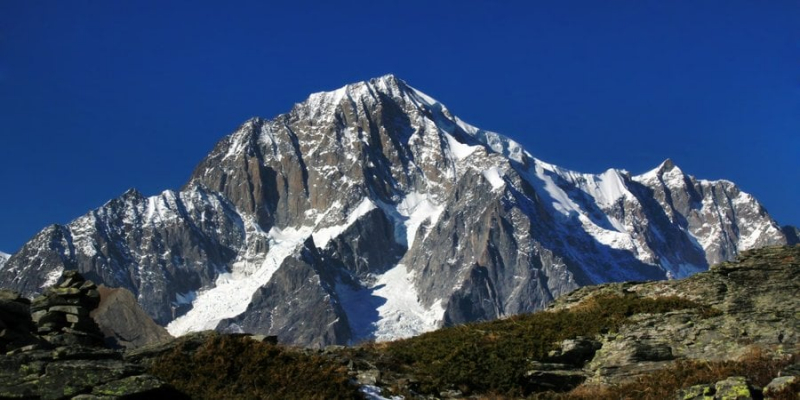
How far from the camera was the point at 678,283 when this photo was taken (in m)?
37.3

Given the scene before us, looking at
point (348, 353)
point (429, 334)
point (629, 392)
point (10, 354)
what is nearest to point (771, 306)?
point (629, 392)

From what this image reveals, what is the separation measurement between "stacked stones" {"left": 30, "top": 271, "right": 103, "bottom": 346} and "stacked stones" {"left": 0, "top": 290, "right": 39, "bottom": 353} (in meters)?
1.19

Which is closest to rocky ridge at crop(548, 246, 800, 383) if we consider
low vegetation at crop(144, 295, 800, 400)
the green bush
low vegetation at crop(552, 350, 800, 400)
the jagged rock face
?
low vegetation at crop(144, 295, 800, 400)

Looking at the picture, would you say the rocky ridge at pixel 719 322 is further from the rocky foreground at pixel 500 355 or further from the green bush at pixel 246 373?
the green bush at pixel 246 373

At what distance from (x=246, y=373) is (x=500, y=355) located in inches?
353

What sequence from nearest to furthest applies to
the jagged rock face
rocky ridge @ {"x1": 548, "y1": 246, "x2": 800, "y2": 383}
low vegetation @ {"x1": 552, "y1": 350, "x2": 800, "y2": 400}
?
low vegetation @ {"x1": 552, "y1": 350, "x2": 800, "y2": 400}
rocky ridge @ {"x1": 548, "y1": 246, "x2": 800, "y2": 383}
the jagged rock face

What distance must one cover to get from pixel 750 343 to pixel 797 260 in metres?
8.22

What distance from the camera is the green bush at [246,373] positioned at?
2453 cm

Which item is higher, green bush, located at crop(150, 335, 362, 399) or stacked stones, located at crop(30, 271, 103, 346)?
Answer: stacked stones, located at crop(30, 271, 103, 346)

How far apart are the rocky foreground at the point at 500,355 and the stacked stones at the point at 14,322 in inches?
1.7

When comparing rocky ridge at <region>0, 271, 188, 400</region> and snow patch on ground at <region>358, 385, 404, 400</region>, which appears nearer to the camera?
rocky ridge at <region>0, 271, 188, 400</region>

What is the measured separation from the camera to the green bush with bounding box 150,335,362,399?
966 inches

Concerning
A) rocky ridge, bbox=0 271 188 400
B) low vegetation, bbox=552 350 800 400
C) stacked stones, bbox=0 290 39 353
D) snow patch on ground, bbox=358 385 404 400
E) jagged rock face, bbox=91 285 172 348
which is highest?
jagged rock face, bbox=91 285 172 348

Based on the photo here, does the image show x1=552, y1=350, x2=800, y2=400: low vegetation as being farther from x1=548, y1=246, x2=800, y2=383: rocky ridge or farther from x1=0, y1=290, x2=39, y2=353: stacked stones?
x1=0, y1=290, x2=39, y2=353: stacked stones
